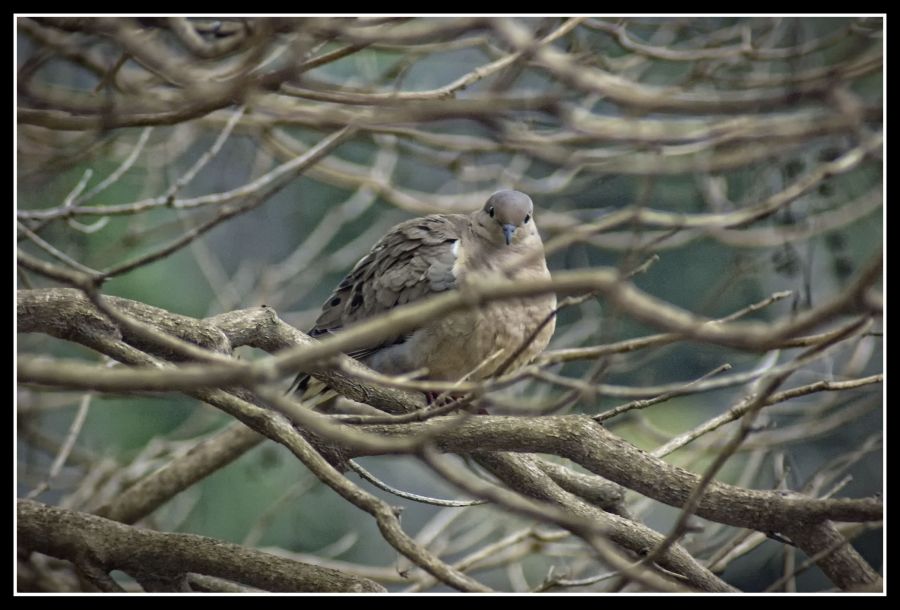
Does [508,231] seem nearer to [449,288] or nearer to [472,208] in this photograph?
[449,288]

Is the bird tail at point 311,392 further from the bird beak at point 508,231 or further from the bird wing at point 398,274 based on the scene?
the bird beak at point 508,231

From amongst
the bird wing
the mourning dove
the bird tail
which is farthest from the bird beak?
the bird tail

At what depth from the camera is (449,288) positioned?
3170 mm

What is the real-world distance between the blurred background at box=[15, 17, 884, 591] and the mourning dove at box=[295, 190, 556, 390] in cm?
21

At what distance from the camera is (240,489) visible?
16.0 feet

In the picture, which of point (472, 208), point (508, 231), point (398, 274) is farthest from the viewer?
point (472, 208)

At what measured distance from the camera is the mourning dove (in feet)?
10.1

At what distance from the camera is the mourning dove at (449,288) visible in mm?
3064

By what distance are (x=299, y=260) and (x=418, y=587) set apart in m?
1.71

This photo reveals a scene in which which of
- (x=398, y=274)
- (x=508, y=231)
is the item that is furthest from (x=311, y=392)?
(x=508, y=231)

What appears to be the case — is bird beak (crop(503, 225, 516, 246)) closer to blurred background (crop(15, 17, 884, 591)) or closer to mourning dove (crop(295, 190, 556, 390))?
mourning dove (crop(295, 190, 556, 390))

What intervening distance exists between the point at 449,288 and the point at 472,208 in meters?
1.13

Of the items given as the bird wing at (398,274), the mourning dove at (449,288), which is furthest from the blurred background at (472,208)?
the bird wing at (398,274)
